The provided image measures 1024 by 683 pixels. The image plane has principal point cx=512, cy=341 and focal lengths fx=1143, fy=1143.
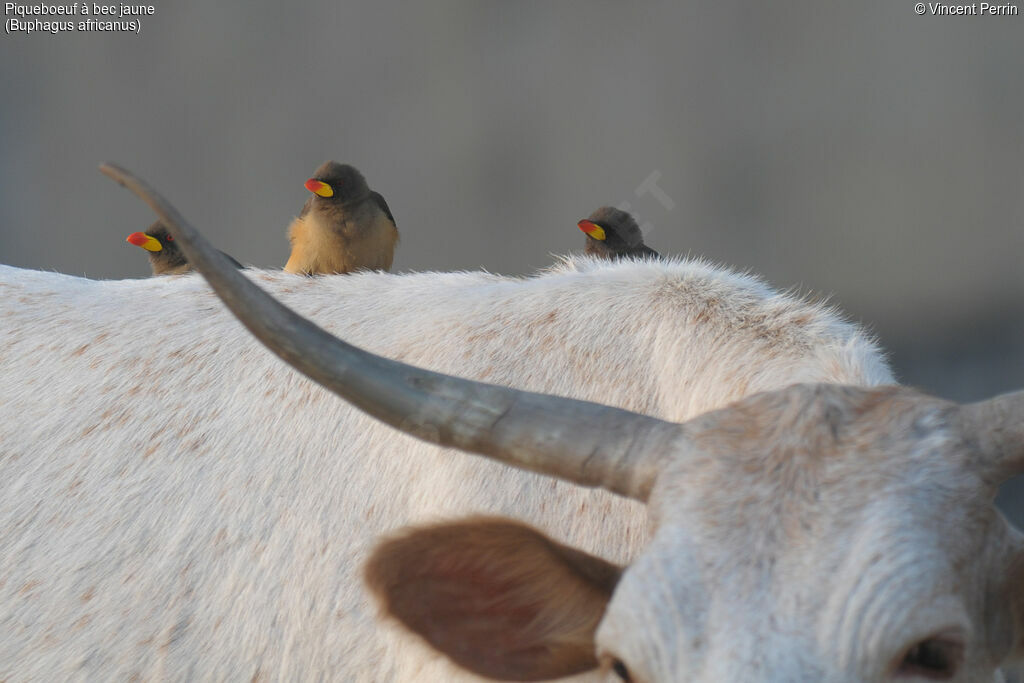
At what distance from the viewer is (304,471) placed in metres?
2.39

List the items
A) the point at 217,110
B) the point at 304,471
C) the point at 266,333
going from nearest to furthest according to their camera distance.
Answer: the point at 266,333 → the point at 304,471 → the point at 217,110

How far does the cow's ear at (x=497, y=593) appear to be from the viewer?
5.52 feet

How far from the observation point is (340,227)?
5059 millimetres

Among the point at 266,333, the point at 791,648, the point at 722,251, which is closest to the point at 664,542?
the point at 791,648

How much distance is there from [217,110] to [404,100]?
1271mm

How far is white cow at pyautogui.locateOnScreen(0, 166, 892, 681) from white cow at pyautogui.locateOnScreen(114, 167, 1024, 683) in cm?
36

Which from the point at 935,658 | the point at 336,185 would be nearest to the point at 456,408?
the point at 935,658

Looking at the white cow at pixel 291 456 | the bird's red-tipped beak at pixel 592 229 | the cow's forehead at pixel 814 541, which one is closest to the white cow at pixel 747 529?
the cow's forehead at pixel 814 541

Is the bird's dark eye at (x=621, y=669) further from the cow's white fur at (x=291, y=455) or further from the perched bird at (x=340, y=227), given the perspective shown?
the perched bird at (x=340, y=227)

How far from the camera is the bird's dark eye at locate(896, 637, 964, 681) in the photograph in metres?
1.42

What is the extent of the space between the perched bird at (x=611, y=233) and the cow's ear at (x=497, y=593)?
3.93 metres

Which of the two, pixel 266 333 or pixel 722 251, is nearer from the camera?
pixel 266 333

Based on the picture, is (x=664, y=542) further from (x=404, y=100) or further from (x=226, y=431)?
(x=404, y=100)

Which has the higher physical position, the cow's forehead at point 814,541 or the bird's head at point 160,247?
the bird's head at point 160,247
